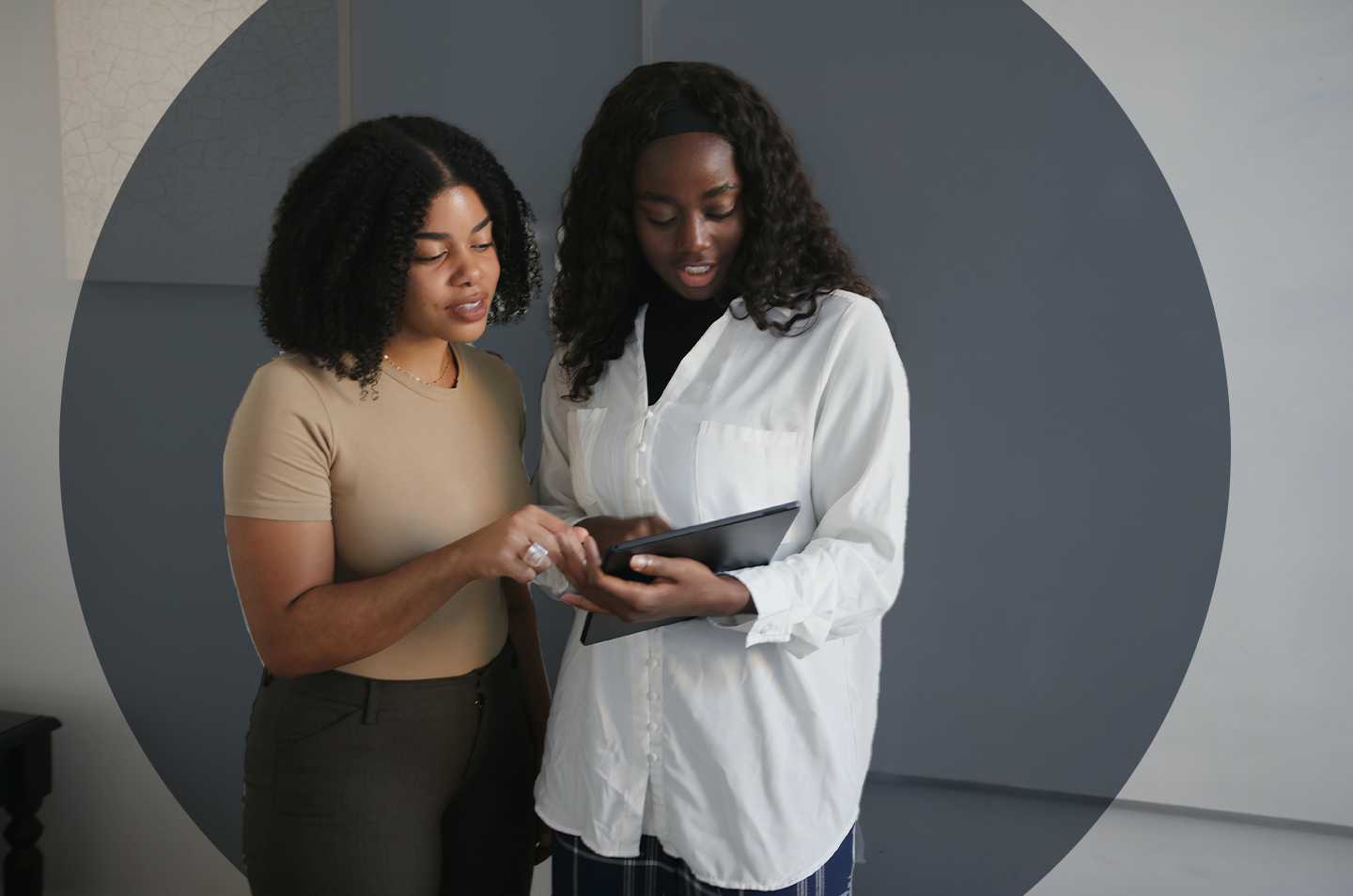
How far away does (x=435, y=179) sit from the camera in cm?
135

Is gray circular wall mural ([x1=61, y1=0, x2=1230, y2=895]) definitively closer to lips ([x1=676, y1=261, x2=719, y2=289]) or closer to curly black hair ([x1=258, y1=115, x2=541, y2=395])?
lips ([x1=676, y1=261, x2=719, y2=289])

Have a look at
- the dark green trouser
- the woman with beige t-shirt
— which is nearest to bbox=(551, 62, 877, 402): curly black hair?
the woman with beige t-shirt

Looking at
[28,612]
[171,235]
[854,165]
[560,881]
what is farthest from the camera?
[28,612]

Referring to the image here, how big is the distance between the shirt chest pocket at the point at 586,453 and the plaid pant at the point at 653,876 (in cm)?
46

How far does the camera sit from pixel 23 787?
2562mm

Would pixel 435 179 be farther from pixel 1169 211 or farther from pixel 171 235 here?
pixel 171 235

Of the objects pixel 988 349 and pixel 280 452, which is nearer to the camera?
pixel 280 452

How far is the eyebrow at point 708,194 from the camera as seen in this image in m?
1.32

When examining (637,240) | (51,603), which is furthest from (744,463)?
(51,603)

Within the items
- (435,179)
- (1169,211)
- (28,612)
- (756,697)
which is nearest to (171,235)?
(28,612)

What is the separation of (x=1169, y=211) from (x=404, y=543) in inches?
51.9

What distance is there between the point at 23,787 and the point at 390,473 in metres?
1.88

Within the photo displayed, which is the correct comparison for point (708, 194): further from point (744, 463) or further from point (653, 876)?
point (653, 876)

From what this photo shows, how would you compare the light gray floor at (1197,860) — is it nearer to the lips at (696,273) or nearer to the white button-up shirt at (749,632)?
the white button-up shirt at (749,632)
